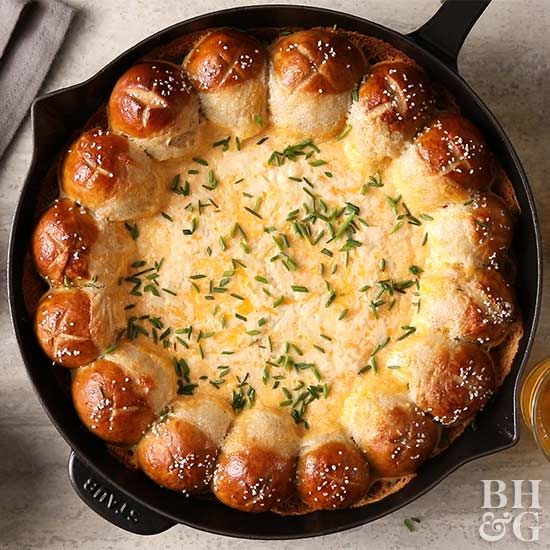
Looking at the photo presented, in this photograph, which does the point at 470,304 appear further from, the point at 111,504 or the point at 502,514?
the point at 111,504

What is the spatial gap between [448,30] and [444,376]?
41.8 inches

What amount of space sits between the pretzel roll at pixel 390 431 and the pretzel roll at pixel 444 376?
0.17 ft

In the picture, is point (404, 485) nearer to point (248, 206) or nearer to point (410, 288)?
point (410, 288)

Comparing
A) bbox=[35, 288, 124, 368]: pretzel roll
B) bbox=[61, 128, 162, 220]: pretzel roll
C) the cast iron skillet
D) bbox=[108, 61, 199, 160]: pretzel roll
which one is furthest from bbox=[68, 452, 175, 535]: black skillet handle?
bbox=[108, 61, 199, 160]: pretzel roll

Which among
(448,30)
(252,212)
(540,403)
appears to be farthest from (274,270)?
(540,403)

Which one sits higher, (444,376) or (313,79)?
(313,79)

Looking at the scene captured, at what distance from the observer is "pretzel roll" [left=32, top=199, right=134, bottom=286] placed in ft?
8.71

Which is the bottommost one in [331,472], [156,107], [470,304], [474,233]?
[331,472]

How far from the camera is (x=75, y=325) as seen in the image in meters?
2.66

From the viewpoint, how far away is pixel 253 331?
2.78 m

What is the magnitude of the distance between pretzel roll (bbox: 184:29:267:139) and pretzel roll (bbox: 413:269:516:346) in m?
0.77

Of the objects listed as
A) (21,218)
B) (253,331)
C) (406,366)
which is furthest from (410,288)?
(21,218)

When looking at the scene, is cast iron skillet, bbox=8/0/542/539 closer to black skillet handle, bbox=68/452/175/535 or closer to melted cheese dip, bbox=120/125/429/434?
black skillet handle, bbox=68/452/175/535

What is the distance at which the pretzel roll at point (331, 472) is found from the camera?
2.68 meters
